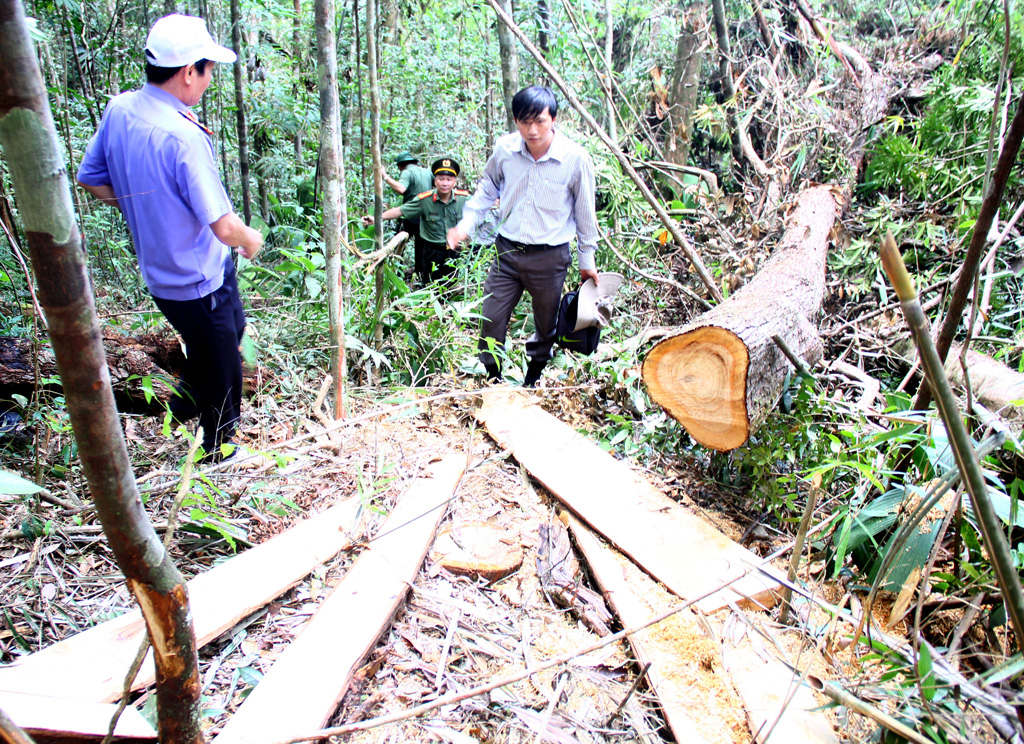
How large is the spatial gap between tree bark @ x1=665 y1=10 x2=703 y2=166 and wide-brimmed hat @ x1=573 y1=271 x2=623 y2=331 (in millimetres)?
3349

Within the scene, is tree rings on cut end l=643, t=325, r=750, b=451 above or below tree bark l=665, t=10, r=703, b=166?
below

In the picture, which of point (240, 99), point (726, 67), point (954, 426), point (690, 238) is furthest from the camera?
point (726, 67)

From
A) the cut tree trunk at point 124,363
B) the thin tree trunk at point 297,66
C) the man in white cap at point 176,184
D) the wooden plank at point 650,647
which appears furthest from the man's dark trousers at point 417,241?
the wooden plank at point 650,647

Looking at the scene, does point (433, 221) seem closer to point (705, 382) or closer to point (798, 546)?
point (705, 382)

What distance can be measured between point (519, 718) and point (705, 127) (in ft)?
22.1

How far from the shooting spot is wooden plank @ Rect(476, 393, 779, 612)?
218 cm

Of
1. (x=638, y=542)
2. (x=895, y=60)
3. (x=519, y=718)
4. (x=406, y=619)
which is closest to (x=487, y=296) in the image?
(x=638, y=542)

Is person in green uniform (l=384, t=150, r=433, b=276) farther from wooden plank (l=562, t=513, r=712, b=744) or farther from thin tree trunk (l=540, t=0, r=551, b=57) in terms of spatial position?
wooden plank (l=562, t=513, r=712, b=744)

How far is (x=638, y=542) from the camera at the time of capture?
94.5 inches

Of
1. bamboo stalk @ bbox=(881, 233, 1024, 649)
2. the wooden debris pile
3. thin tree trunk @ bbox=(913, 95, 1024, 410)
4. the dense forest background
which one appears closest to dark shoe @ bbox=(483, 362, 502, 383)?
the dense forest background

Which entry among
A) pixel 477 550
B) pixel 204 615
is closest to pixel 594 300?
pixel 477 550

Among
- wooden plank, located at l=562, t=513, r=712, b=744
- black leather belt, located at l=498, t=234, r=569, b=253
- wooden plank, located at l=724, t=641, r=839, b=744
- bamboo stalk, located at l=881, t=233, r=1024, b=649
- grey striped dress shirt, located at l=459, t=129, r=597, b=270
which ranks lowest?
wooden plank, located at l=562, t=513, r=712, b=744

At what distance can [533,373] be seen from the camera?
4223mm

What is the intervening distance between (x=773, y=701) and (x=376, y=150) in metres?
3.40
